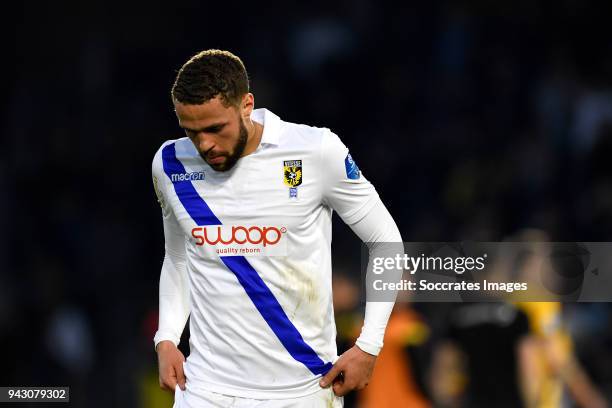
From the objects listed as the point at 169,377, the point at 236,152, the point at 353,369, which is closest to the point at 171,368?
the point at 169,377

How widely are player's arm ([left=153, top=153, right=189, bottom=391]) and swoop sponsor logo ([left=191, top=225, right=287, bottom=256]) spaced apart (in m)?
0.31

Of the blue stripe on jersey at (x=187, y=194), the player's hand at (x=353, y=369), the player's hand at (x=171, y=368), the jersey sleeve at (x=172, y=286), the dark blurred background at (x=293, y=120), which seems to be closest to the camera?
the player's hand at (x=353, y=369)

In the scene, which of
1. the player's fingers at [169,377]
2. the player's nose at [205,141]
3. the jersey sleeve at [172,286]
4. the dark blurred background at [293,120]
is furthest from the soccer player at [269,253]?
the dark blurred background at [293,120]

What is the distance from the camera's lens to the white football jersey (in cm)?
399

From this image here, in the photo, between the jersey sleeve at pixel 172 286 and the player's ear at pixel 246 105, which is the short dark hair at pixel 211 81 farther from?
the jersey sleeve at pixel 172 286

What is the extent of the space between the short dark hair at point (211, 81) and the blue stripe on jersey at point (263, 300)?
0.41 metres

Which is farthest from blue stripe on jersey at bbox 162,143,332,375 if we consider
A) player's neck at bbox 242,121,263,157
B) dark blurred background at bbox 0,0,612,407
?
dark blurred background at bbox 0,0,612,407

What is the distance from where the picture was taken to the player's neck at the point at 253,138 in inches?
159

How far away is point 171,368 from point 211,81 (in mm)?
1074

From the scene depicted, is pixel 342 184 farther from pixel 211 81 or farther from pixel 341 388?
pixel 341 388

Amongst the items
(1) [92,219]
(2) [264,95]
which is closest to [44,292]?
(1) [92,219]

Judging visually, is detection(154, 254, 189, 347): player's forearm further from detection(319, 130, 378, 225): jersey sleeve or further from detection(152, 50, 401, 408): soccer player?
detection(319, 130, 378, 225): jersey sleeve

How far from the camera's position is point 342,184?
4.00 meters

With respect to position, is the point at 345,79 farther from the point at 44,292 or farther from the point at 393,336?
the point at 393,336
